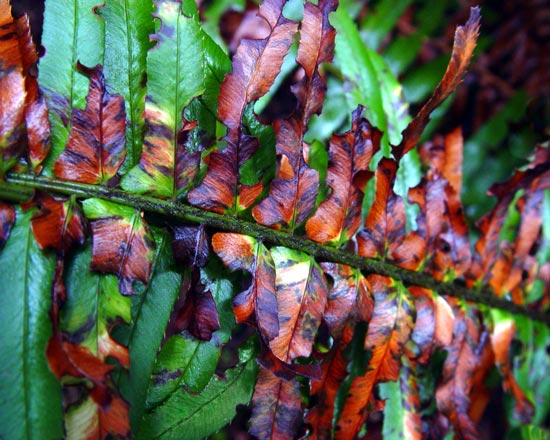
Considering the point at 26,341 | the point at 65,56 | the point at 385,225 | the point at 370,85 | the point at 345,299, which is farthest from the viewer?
the point at 370,85

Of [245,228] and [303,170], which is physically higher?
[303,170]

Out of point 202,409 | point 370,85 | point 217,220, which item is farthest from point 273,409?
point 370,85

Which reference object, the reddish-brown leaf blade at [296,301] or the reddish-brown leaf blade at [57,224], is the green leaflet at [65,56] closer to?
the reddish-brown leaf blade at [57,224]

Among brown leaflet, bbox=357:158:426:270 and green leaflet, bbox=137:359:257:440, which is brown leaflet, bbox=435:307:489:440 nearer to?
brown leaflet, bbox=357:158:426:270

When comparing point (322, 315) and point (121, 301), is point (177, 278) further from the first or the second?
point (322, 315)

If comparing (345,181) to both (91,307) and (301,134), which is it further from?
(91,307)

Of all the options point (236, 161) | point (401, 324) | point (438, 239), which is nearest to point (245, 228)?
point (236, 161)
